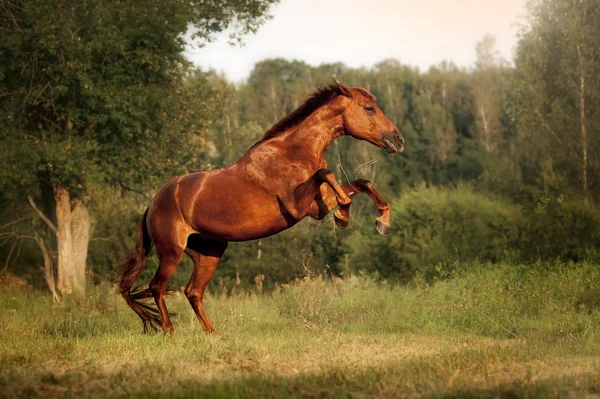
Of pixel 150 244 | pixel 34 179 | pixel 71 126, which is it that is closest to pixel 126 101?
pixel 71 126

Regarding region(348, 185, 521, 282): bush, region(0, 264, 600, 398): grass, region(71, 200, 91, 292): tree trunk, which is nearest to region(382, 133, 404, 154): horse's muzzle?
region(0, 264, 600, 398): grass

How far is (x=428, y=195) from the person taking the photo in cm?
2331

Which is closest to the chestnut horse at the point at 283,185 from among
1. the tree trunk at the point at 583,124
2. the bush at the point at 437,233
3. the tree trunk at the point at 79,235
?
the bush at the point at 437,233

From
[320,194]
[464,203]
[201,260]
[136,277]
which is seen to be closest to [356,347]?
[320,194]

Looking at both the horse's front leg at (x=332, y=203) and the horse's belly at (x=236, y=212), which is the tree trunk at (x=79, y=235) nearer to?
the horse's belly at (x=236, y=212)

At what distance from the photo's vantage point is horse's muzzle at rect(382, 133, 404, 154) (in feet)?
33.1

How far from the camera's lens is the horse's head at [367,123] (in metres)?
10.2

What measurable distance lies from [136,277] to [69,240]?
1178cm

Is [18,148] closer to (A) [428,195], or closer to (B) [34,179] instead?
(B) [34,179]

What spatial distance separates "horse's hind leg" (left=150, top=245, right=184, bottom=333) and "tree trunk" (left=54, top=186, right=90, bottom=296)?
37.8 ft

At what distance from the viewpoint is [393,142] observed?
10.1 meters

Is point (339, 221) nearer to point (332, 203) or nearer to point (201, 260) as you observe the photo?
point (332, 203)

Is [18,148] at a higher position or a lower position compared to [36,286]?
higher

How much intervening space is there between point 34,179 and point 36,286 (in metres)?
5.78
